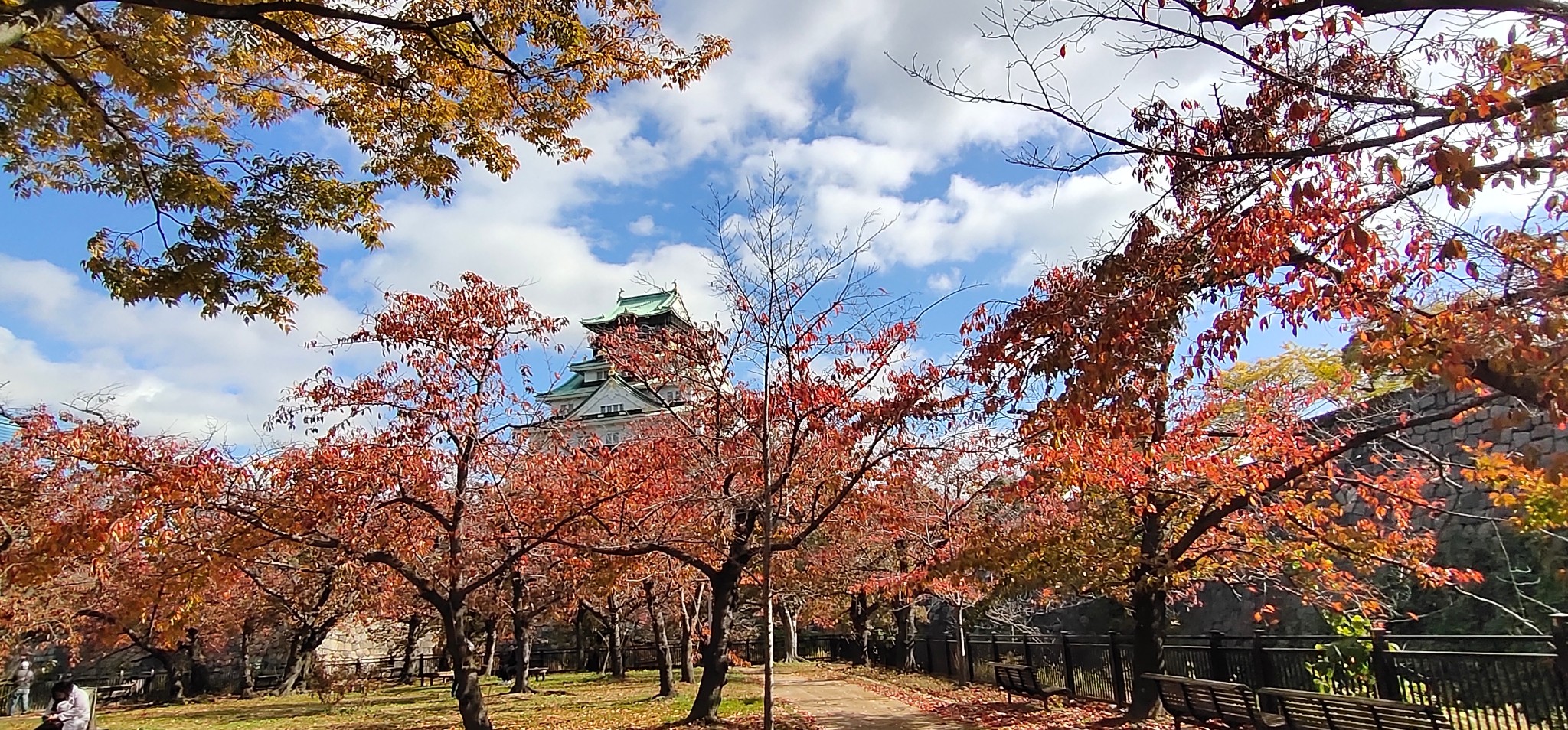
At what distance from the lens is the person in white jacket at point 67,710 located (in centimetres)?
991

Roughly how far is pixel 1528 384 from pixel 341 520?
38.5 ft

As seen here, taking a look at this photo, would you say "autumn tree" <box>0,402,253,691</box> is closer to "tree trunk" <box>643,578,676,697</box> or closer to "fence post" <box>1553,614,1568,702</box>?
"tree trunk" <box>643,578,676,697</box>

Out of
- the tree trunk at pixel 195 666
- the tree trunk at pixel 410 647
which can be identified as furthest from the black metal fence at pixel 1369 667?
the tree trunk at pixel 195 666

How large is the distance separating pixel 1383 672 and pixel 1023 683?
6.12 metres

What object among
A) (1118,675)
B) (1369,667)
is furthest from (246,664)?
(1369,667)

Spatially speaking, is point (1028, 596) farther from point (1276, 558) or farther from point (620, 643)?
point (620, 643)

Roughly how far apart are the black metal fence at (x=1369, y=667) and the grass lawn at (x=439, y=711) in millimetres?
5731

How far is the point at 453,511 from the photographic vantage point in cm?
1211

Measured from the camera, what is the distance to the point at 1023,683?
14.3 m

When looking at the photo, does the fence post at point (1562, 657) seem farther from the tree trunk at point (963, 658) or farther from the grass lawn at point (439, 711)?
the tree trunk at point (963, 658)

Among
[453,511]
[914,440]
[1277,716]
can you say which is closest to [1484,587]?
[1277,716]

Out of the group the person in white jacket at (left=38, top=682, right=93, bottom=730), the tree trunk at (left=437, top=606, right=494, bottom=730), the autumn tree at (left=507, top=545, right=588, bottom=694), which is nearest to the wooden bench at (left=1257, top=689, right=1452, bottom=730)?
the autumn tree at (left=507, top=545, right=588, bottom=694)

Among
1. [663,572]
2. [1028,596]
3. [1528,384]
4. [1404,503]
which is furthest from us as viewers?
[1028,596]

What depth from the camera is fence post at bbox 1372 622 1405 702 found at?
8859 millimetres
